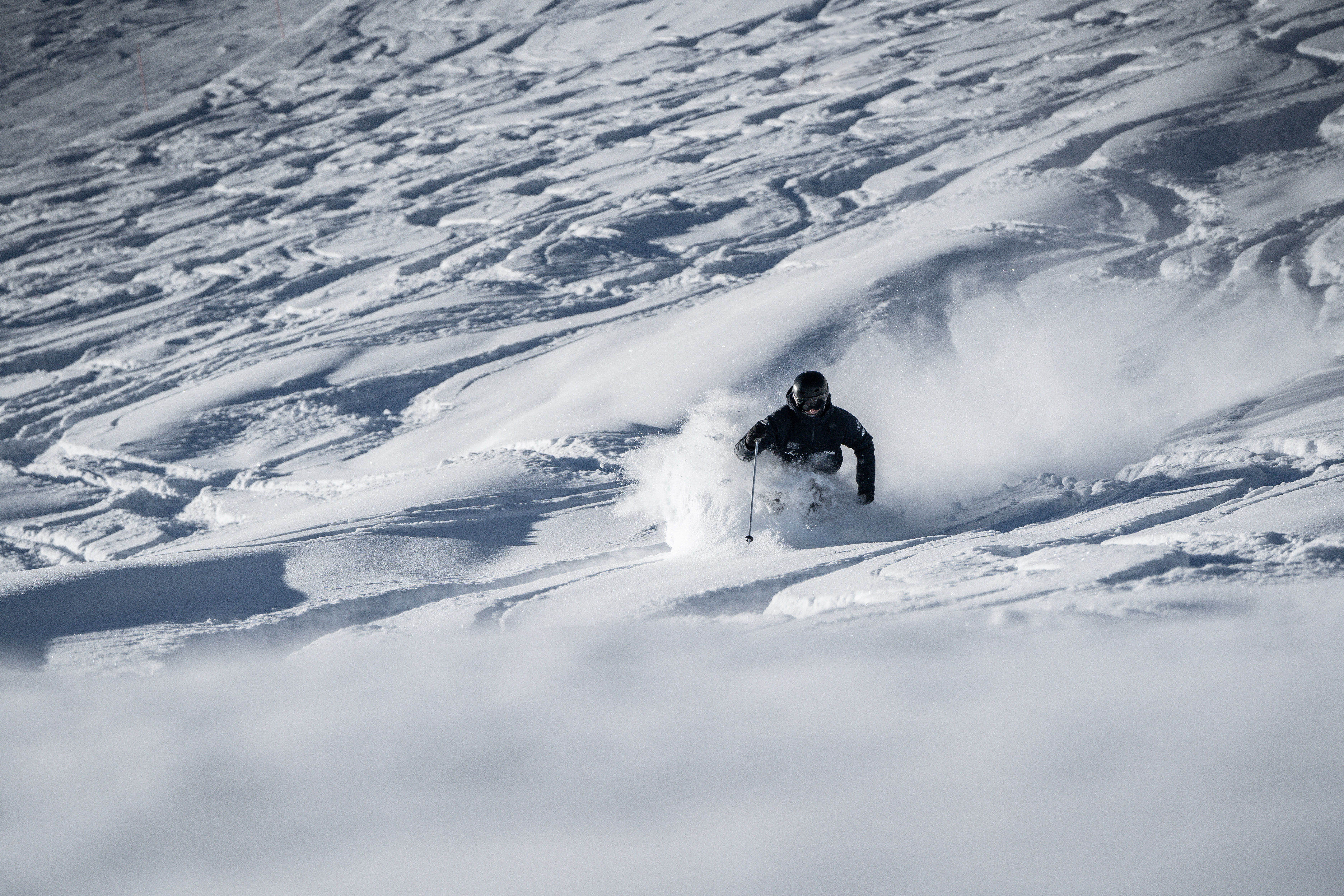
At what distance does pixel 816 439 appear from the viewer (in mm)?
4844

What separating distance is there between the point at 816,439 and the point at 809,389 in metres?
0.37

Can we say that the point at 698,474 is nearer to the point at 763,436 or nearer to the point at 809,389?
the point at 763,436

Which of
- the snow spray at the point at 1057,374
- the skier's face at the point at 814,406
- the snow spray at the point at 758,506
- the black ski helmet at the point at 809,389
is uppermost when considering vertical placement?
the black ski helmet at the point at 809,389

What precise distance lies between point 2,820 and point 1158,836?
7.04ft

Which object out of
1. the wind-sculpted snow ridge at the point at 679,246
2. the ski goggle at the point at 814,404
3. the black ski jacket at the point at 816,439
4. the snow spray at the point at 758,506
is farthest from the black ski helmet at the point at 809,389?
the wind-sculpted snow ridge at the point at 679,246

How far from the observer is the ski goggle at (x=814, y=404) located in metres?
4.63

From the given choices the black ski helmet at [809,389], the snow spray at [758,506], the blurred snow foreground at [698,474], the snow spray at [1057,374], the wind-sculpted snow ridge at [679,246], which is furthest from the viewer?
the wind-sculpted snow ridge at [679,246]

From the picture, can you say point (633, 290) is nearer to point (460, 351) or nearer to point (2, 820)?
point (460, 351)

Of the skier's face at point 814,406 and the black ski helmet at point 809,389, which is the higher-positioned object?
the black ski helmet at point 809,389

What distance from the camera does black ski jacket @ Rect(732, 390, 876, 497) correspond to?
481 cm

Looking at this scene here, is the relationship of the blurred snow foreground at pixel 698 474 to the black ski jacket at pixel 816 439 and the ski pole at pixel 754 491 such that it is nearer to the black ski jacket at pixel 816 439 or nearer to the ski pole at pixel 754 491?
the ski pole at pixel 754 491

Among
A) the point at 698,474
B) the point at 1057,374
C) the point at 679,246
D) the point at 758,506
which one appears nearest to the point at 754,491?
the point at 758,506

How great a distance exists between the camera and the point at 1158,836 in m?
1.64

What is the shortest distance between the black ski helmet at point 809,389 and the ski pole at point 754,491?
310 millimetres
